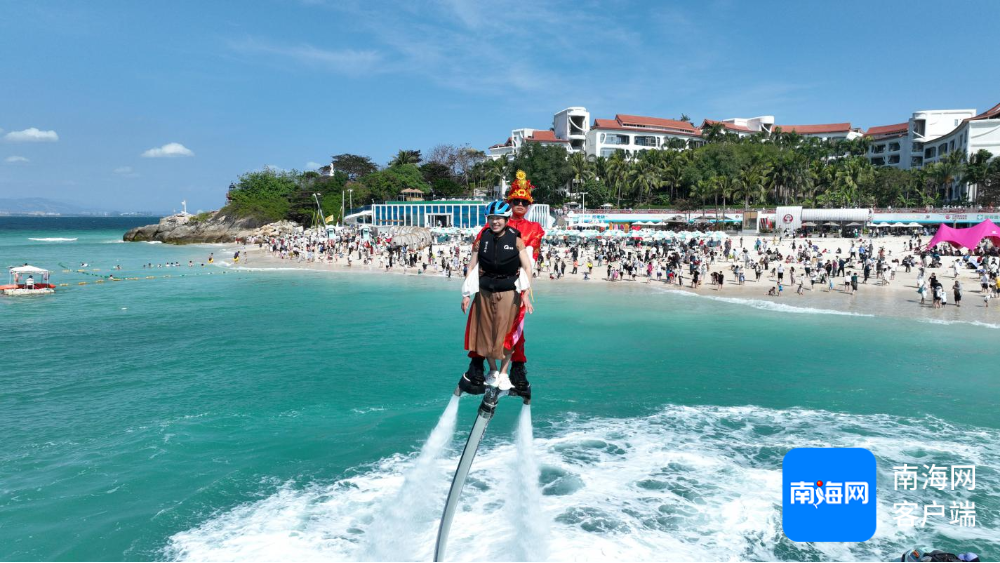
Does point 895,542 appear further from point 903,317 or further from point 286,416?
point 903,317

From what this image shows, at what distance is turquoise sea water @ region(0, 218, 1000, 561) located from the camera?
9.36 meters

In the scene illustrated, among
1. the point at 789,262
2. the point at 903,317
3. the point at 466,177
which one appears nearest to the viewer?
the point at 903,317

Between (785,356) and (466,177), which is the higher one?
(466,177)

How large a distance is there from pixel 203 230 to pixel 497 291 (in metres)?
108

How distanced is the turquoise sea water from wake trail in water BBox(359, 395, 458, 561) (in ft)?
0.31

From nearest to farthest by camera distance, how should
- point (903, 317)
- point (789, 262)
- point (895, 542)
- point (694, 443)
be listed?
1. point (895, 542)
2. point (694, 443)
3. point (903, 317)
4. point (789, 262)

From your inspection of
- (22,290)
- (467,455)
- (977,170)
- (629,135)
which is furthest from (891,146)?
(467,455)

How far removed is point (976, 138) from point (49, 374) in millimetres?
104595

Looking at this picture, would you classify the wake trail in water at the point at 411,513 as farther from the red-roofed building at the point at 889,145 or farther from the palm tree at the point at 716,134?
the red-roofed building at the point at 889,145

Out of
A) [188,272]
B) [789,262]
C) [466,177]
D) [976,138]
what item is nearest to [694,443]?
[789,262]

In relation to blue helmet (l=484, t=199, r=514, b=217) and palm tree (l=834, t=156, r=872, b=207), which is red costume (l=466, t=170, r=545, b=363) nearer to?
blue helmet (l=484, t=199, r=514, b=217)

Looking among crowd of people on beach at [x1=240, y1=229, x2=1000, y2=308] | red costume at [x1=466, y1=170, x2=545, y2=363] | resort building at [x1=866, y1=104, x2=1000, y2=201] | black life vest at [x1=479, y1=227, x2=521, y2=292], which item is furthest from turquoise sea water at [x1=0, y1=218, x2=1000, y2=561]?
resort building at [x1=866, y1=104, x2=1000, y2=201]

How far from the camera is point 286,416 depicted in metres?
14.9

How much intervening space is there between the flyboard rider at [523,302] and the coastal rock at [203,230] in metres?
99.3
